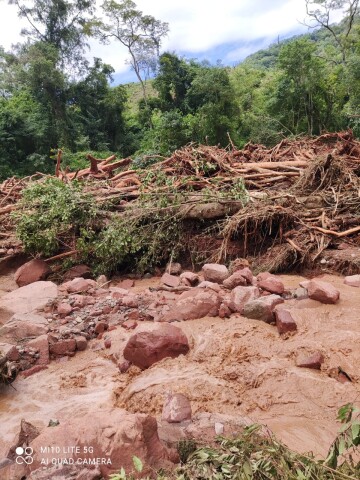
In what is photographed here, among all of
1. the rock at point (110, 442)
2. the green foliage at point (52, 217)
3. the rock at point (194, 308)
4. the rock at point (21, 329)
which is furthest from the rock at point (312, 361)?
the green foliage at point (52, 217)

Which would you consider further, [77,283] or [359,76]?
[359,76]

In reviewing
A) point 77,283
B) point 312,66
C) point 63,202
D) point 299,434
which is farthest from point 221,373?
point 312,66

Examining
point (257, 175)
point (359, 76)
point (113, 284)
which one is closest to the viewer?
point (113, 284)

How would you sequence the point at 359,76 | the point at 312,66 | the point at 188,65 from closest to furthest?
the point at 359,76
the point at 312,66
the point at 188,65

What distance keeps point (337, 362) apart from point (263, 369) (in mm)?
606

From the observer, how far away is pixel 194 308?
13.6ft

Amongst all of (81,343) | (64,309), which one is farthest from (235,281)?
(64,309)

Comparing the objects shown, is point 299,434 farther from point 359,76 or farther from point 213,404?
point 359,76

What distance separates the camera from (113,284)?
19.2 feet

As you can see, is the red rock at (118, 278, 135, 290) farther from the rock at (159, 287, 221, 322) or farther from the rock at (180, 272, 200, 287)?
the rock at (159, 287, 221, 322)

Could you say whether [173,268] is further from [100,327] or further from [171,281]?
[100,327]

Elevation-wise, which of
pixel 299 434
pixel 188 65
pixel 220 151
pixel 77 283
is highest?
pixel 188 65

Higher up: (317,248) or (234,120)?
(234,120)

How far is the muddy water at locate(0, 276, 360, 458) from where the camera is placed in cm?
270
